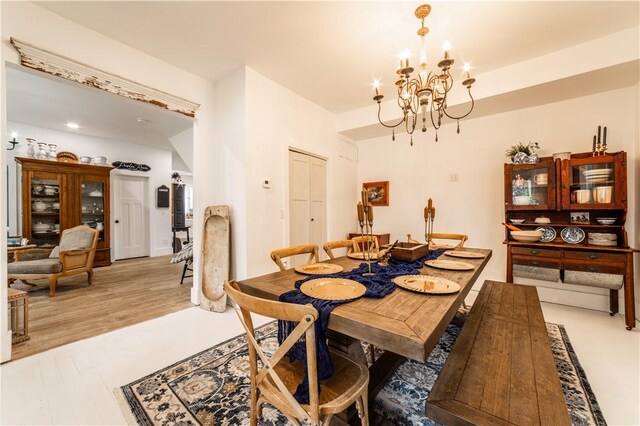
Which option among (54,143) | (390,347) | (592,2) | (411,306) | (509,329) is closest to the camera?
(390,347)

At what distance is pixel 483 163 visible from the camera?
3.74m

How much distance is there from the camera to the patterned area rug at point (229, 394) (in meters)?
1.43

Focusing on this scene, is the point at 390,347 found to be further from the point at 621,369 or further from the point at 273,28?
the point at 273,28

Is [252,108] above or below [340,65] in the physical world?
below

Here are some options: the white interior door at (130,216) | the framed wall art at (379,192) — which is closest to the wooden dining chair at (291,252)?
the framed wall art at (379,192)

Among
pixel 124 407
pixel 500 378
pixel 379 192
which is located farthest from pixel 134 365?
pixel 379 192

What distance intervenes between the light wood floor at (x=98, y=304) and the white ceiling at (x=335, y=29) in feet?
9.46

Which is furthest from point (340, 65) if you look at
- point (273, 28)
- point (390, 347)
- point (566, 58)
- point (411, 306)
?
point (390, 347)

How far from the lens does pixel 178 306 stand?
3.17m

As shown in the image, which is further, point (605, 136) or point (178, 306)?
point (178, 306)

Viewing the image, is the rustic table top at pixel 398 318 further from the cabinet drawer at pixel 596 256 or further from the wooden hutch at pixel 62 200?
the wooden hutch at pixel 62 200

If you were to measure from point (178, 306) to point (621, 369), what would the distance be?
4165 millimetres

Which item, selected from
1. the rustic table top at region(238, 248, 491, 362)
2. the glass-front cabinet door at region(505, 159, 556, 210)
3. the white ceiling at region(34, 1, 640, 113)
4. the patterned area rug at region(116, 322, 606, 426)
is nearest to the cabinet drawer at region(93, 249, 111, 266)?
the white ceiling at region(34, 1, 640, 113)

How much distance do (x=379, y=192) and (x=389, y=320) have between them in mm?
3921
